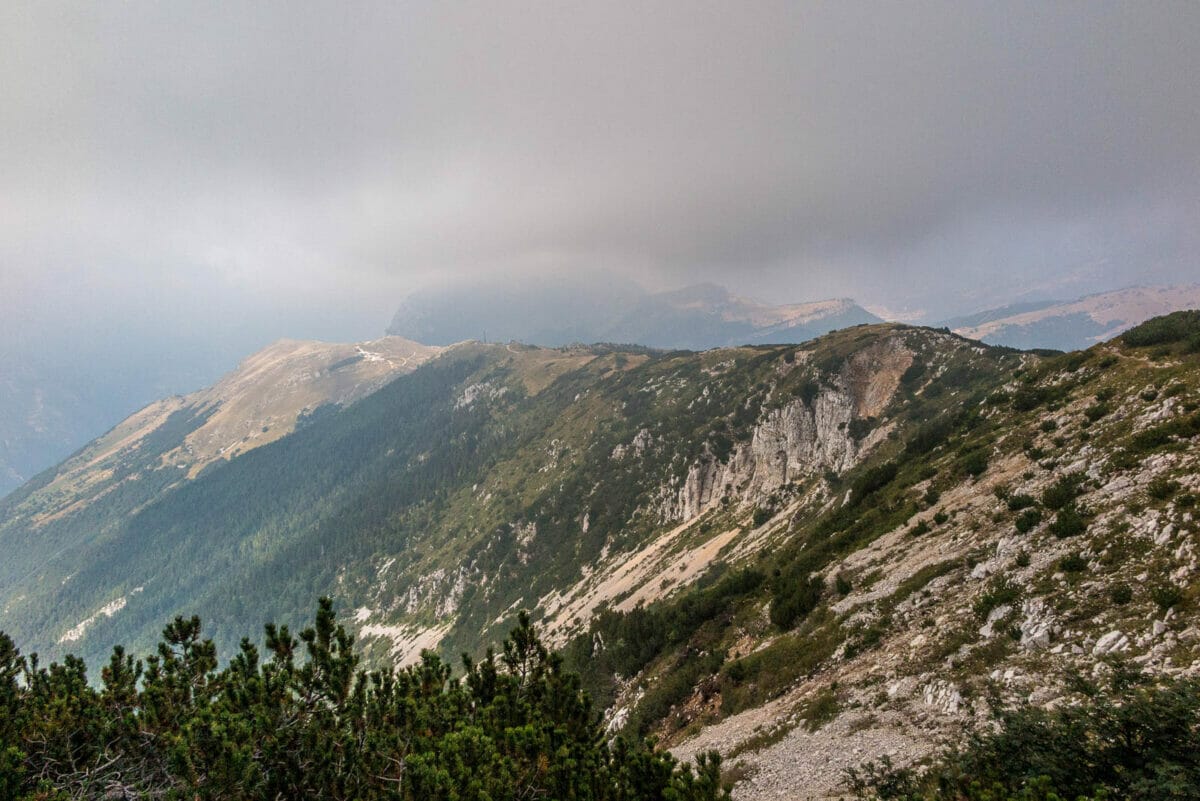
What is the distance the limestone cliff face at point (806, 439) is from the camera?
3866 inches

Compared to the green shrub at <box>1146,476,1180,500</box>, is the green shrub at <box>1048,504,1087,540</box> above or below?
below

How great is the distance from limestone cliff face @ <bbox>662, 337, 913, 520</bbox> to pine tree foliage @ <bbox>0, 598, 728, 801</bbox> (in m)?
85.3

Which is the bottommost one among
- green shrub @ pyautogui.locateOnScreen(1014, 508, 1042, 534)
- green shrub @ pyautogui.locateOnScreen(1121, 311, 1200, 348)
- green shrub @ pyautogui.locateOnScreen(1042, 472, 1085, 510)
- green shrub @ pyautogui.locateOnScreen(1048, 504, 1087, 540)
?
green shrub @ pyautogui.locateOnScreen(1014, 508, 1042, 534)

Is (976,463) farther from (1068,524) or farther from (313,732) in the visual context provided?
(313,732)

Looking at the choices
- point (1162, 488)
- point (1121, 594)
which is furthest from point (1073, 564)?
point (1162, 488)

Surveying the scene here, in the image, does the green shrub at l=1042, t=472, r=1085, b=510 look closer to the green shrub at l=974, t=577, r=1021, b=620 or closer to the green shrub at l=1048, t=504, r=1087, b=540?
the green shrub at l=1048, t=504, r=1087, b=540

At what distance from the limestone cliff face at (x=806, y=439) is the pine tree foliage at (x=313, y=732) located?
85.3 metres

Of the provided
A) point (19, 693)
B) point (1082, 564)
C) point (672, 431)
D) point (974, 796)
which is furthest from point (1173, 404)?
point (672, 431)

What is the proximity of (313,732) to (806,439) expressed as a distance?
108388mm

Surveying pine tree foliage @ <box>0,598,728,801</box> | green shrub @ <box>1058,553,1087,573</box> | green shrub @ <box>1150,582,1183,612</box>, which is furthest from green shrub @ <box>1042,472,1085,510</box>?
pine tree foliage @ <box>0,598,728,801</box>

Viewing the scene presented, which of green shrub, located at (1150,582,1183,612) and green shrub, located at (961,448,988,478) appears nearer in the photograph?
green shrub, located at (1150,582,1183,612)

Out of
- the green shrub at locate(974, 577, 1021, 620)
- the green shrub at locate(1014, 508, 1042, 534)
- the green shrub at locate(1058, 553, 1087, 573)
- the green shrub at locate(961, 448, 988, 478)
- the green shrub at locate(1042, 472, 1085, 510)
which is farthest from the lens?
the green shrub at locate(961, 448, 988, 478)

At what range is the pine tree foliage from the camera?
10242 mm

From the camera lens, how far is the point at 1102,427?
28.0m
